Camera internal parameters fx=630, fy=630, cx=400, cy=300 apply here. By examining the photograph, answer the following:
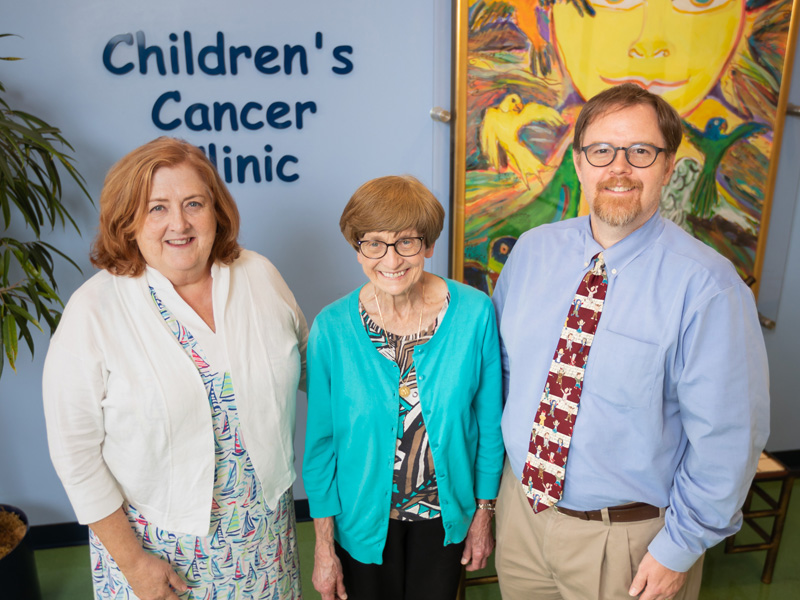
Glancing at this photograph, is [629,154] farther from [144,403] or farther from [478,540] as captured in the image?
[144,403]

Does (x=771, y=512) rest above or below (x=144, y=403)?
below

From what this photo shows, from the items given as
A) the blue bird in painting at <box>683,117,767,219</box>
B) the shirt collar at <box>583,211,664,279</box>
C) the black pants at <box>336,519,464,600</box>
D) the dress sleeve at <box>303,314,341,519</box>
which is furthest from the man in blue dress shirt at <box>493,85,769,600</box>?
the blue bird in painting at <box>683,117,767,219</box>

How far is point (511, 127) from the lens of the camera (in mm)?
2438

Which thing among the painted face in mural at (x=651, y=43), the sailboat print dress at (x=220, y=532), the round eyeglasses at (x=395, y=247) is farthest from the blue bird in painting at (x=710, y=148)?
Result: the sailboat print dress at (x=220, y=532)

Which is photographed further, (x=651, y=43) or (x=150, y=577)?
(x=651, y=43)

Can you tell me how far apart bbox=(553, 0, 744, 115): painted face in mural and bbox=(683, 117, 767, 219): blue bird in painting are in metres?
0.16

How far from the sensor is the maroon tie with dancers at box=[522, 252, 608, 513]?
1493mm

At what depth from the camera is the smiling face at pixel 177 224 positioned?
1.49 metres

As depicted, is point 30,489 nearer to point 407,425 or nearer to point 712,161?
point 407,425

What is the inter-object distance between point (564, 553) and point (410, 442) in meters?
0.48

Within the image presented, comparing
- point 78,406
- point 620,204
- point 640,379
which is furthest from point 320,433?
point 620,204

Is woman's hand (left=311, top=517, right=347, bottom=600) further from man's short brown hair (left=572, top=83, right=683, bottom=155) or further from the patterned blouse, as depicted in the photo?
man's short brown hair (left=572, top=83, right=683, bottom=155)

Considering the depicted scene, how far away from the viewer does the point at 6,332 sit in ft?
6.39

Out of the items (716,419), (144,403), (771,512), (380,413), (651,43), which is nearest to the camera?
(716,419)
